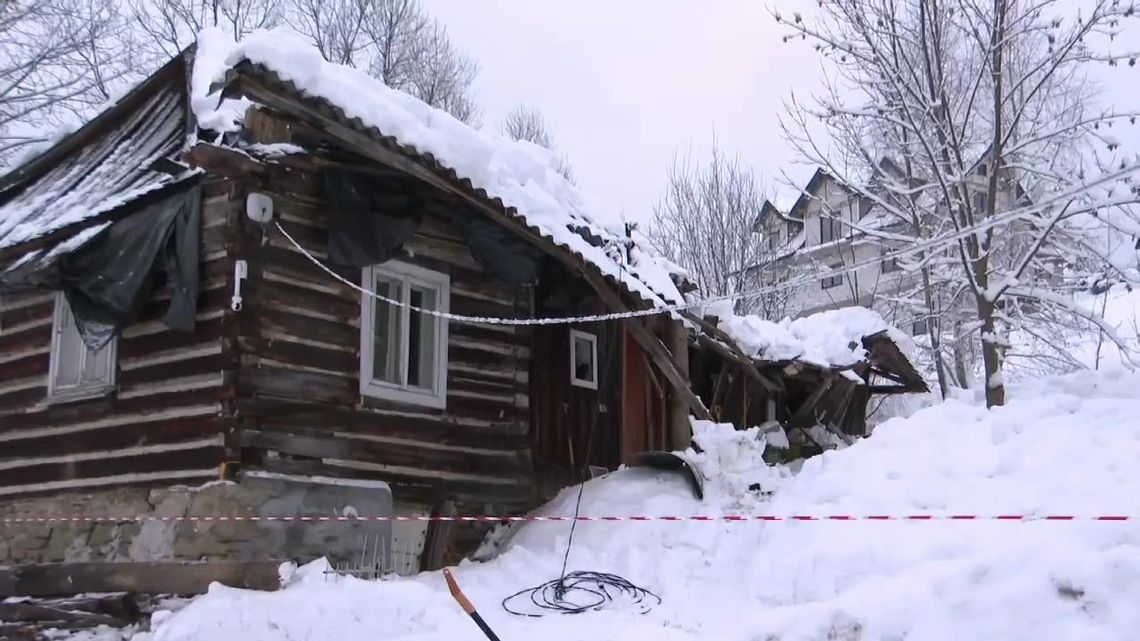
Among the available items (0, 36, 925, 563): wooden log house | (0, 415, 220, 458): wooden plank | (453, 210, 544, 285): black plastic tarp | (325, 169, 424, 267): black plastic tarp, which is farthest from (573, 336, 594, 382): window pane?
(0, 415, 220, 458): wooden plank

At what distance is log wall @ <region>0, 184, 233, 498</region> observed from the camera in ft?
33.8

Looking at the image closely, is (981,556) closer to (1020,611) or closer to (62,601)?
(1020,611)

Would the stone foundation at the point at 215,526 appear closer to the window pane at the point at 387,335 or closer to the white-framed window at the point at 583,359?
the window pane at the point at 387,335

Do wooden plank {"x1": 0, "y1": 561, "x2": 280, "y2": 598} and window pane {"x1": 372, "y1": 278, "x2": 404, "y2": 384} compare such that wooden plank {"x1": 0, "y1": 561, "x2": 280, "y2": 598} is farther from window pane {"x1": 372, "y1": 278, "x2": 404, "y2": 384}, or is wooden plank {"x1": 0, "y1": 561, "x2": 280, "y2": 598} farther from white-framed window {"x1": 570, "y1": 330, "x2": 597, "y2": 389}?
white-framed window {"x1": 570, "y1": 330, "x2": 597, "y2": 389}

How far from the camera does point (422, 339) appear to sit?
1196 centimetres

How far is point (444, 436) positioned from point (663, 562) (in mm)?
3246

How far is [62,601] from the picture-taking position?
956 centimetres

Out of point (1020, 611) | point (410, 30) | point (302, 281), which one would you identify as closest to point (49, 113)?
point (410, 30)

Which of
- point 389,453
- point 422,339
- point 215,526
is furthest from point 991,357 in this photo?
point 215,526

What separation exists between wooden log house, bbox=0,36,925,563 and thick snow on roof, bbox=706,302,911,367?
11.0 feet

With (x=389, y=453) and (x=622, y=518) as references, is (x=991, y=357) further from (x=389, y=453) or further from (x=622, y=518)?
(x=389, y=453)

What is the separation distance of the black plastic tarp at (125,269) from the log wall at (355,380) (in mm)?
644

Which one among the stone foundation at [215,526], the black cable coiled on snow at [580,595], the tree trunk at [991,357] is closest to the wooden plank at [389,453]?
the stone foundation at [215,526]

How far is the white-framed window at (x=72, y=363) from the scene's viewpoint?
11242 mm
